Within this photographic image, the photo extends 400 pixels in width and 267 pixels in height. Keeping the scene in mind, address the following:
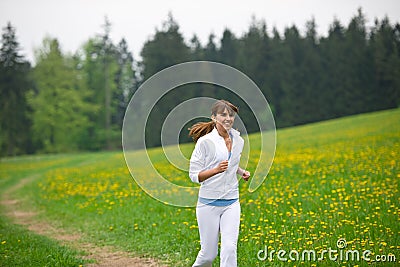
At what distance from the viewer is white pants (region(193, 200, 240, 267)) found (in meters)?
5.88

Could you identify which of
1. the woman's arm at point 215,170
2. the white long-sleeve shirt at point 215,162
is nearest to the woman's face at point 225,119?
the white long-sleeve shirt at point 215,162

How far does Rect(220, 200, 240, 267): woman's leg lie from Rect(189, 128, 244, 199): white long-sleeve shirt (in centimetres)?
21

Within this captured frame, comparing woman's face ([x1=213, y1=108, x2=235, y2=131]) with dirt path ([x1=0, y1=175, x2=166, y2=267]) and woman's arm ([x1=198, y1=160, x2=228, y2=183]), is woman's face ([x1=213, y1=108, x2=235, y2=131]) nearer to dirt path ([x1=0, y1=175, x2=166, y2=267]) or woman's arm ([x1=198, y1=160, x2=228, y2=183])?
woman's arm ([x1=198, y1=160, x2=228, y2=183])

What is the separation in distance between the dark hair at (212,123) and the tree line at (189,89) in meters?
50.8

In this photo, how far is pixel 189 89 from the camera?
57.3 metres

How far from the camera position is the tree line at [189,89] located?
6256 cm

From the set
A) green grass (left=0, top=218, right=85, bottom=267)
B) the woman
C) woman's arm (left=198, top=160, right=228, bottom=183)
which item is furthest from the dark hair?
green grass (left=0, top=218, right=85, bottom=267)

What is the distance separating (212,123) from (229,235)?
147 centimetres

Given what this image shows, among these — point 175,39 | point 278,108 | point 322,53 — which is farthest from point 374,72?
point 175,39

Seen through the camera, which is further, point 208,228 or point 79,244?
point 79,244

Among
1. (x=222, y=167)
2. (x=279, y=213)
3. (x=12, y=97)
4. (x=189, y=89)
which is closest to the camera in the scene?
(x=222, y=167)

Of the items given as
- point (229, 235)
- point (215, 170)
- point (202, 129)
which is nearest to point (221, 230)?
point (229, 235)

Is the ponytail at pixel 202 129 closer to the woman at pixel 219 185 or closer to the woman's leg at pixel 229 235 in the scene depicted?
the woman at pixel 219 185

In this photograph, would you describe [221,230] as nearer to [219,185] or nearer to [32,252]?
[219,185]
